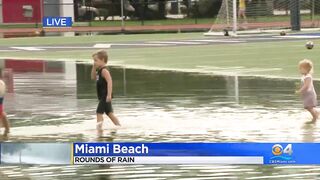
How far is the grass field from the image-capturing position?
75.7 ft

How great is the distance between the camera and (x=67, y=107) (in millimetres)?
15352

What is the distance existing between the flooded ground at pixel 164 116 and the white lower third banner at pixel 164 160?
389 millimetres

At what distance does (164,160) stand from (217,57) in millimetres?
18963

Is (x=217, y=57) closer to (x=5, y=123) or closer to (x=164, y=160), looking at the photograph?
(x=5, y=123)

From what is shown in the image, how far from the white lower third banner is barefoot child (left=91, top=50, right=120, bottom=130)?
4023 millimetres

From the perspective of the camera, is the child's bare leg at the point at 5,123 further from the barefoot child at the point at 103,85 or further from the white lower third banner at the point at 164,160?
the white lower third banner at the point at 164,160

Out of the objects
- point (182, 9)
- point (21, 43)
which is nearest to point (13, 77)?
point (21, 43)

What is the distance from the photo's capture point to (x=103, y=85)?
12797 mm

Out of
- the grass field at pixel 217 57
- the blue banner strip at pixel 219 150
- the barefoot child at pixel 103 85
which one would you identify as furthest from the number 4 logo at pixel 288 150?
the grass field at pixel 217 57

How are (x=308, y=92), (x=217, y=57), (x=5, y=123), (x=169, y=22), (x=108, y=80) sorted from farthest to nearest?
(x=169, y=22) < (x=217, y=57) < (x=308, y=92) < (x=108, y=80) < (x=5, y=123)

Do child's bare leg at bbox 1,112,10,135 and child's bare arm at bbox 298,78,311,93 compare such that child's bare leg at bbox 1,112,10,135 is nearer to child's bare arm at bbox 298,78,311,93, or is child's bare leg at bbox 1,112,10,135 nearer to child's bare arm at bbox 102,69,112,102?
child's bare arm at bbox 102,69,112,102

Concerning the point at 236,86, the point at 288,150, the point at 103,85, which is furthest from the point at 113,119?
the point at 236,86

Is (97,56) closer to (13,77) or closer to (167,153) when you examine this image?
(167,153)

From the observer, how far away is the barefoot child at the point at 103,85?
12695mm
